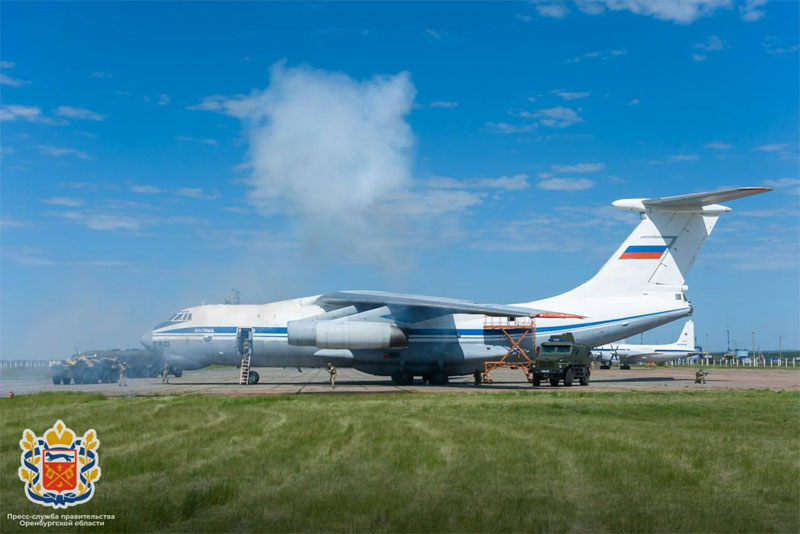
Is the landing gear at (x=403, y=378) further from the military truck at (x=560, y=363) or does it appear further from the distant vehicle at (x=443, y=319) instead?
the military truck at (x=560, y=363)

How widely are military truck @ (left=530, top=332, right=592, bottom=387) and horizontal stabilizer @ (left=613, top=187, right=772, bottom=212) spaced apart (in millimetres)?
6513

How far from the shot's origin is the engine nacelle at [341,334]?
26500 mm

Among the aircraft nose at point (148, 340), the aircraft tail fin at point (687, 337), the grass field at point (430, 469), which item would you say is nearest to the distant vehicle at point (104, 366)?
the aircraft nose at point (148, 340)

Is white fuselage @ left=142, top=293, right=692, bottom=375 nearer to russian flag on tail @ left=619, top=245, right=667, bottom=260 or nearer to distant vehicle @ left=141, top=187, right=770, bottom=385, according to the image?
distant vehicle @ left=141, top=187, right=770, bottom=385

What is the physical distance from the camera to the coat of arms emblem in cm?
673

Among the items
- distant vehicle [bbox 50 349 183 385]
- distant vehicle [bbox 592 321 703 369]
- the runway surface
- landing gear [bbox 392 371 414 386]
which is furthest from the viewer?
distant vehicle [bbox 592 321 703 369]

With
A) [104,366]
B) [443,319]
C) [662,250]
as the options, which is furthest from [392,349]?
[104,366]

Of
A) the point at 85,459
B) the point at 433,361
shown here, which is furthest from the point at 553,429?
the point at 433,361

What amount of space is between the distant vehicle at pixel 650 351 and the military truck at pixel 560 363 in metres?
33.5

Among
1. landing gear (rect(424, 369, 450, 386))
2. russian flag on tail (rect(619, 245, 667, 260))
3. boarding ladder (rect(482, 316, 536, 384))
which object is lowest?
landing gear (rect(424, 369, 450, 386))

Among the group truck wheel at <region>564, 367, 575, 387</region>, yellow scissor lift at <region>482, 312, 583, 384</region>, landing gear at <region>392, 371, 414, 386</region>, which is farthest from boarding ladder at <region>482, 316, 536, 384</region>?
landing gear at <region>392, 371, 414, 386</region>

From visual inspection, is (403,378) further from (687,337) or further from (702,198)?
(687,337)

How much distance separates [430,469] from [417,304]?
17.6 m

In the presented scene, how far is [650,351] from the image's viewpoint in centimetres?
6153
